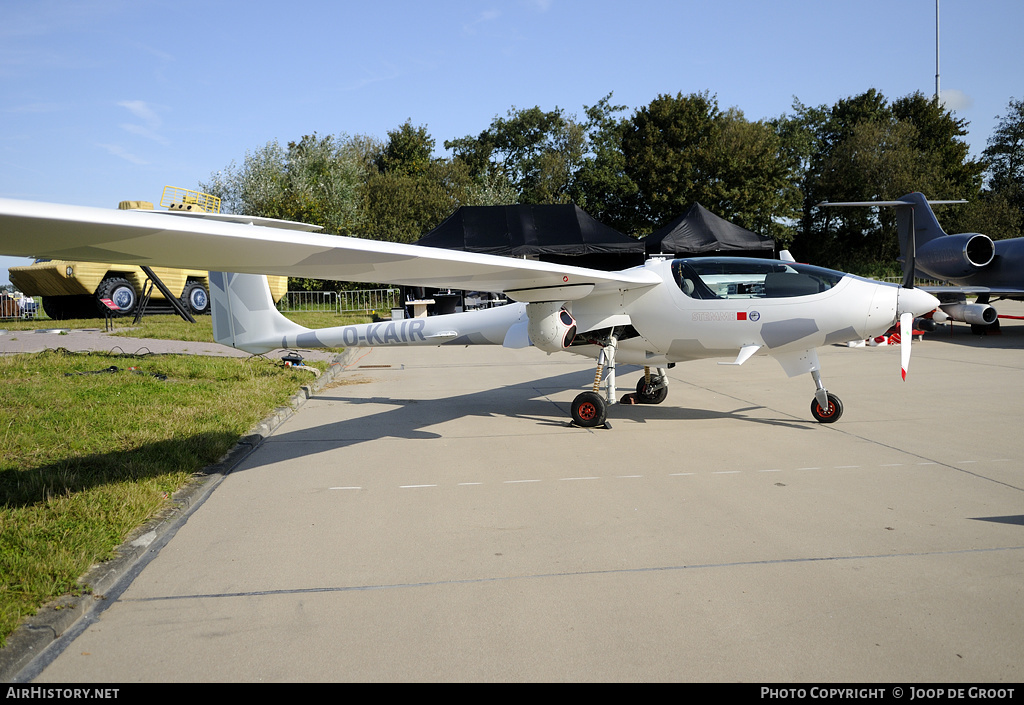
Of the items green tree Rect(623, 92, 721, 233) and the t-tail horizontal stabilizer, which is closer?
the t-tail horizontal stabilizer

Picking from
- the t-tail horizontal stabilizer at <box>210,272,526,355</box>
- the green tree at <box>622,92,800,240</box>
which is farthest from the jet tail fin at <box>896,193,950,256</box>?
the green tree at <box>622,92,800,240</box>

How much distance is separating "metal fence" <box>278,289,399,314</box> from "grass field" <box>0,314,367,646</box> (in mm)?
21976

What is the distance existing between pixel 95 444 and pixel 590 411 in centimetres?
521

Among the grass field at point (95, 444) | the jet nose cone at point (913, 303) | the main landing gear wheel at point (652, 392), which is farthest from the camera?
the main landing gear wheel at point (652, 392)

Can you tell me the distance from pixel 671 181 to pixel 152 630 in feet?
159

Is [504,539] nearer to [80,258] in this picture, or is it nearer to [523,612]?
[523,612]

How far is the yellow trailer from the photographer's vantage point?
22297 millimetres

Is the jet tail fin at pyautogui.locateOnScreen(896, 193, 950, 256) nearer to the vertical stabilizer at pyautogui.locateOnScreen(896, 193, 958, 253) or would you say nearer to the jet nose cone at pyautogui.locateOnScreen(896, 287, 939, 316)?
the vertical stabilizer at pyautogui.locateOnScreen(896, 193, 958, 253)

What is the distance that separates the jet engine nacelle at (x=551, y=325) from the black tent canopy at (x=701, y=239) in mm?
16927

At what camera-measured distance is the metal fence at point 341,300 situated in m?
34.0

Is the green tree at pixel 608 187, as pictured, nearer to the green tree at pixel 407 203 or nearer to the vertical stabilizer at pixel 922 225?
the green tree at pixel 407 203

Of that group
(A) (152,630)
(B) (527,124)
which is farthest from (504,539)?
(B) (527,124)

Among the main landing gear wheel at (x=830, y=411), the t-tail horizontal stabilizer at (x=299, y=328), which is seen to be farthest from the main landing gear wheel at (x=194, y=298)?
the main landing gear wheel at (x=830, y=411)

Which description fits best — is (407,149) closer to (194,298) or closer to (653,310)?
(194,298)
